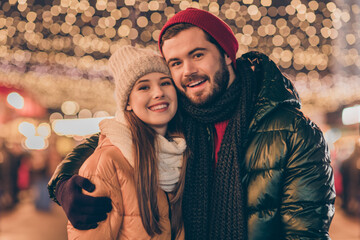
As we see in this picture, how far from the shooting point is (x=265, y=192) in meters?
1.88

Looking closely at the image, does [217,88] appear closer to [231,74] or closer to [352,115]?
[231,74]

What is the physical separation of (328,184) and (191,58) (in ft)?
3.77

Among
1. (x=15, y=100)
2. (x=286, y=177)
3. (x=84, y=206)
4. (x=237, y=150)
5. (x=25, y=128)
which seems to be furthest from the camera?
(x=25, y=128)

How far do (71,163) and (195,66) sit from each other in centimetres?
106

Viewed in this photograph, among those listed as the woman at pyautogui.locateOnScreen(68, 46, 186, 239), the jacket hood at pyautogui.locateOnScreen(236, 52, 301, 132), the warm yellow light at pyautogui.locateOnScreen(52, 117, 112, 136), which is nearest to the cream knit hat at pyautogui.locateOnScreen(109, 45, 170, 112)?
the woman at pyautogui.locateOnScreen(68, 46, 186, 239)

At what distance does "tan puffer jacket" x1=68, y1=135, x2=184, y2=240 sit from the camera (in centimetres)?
183

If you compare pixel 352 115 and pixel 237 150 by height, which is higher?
pixel 352 115

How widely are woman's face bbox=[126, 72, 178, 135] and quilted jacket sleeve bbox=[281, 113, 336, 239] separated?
2.54 feet

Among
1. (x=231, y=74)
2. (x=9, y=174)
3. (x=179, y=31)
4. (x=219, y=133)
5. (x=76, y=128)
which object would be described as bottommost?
(x=9, y=174)

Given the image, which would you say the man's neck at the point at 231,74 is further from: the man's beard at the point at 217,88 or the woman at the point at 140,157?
the woman at the point at 140,157

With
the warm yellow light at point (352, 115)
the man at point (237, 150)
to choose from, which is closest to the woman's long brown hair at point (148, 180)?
the man at point (237, 150)

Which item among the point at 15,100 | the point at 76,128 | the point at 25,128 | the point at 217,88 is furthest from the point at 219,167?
the point at 76,128

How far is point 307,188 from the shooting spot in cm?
187

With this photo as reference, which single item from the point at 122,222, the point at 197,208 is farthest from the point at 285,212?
the point at 122,222
